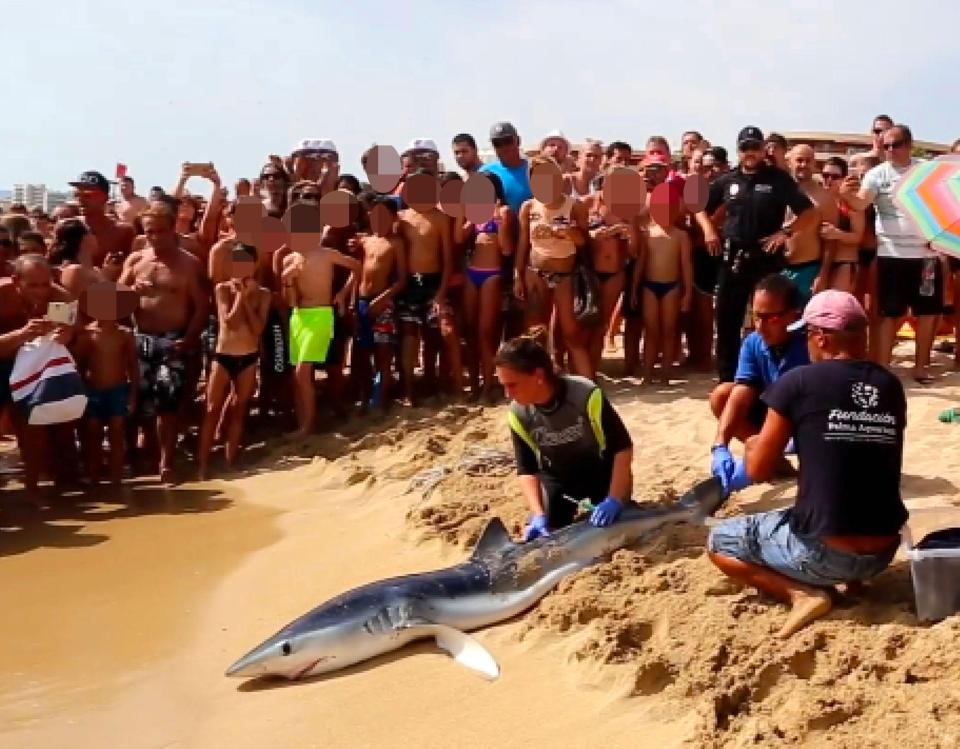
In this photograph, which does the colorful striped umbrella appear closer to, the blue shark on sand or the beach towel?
the blue shark on sand

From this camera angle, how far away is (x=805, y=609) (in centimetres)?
364

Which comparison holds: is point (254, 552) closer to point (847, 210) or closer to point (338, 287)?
point (338, 287)

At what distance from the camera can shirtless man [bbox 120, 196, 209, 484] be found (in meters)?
7.35

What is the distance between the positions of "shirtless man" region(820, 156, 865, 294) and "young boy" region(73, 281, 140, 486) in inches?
193

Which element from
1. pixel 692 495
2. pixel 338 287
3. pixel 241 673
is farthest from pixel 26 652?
pixel 338 287

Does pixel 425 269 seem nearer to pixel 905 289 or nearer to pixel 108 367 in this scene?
pixel 108 367

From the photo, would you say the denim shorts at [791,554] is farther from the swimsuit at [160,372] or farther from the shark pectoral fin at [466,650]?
the swimsuit at [160,372]

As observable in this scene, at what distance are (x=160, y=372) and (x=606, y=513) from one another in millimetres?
4074

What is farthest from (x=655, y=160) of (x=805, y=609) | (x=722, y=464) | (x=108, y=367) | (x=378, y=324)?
(x=805, y=609)

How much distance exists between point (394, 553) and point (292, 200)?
11.7 ft

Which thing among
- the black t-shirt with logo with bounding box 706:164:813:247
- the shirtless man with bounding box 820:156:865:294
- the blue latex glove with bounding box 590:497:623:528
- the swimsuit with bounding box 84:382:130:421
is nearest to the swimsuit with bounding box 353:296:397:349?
the swimsuit with bounding box 84:382:130:421

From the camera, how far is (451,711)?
3.63 meters

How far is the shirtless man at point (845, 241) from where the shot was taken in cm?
715

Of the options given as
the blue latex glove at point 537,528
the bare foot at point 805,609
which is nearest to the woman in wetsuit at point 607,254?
the blue latex glove at point 537,528
